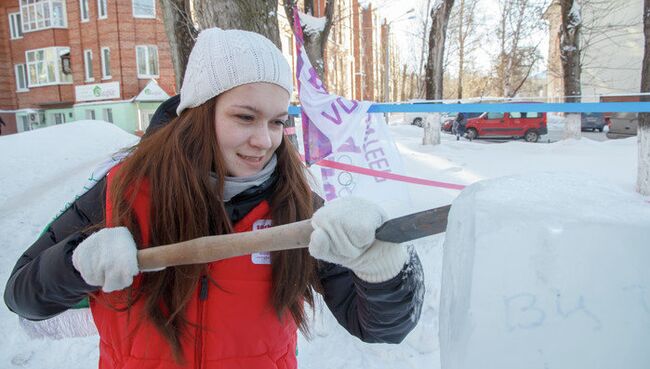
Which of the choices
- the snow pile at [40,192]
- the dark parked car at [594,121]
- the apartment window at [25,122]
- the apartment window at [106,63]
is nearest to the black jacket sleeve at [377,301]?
the snow pile at [40,192]

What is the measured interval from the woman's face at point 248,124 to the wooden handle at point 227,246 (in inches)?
11.6

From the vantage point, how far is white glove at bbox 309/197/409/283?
37.2 inches

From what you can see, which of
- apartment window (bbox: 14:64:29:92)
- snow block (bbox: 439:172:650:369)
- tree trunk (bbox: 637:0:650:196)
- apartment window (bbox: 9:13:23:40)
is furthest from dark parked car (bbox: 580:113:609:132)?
apartment window (bbox: 9:13:23:40)

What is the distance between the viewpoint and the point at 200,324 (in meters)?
1.19

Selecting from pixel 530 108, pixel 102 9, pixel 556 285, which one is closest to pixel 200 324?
pixel 556 285

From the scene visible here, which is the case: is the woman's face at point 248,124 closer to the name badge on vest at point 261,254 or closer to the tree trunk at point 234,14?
the name badge on vest at point 261,254

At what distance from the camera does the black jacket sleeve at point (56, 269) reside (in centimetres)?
112

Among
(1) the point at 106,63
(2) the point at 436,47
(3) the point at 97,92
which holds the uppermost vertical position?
(1) the point at 106,63

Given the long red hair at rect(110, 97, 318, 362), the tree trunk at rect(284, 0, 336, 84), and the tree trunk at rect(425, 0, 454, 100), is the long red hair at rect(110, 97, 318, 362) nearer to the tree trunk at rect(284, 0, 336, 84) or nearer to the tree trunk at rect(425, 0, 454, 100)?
the tree trunk at rect(284, 0, 336, 84)

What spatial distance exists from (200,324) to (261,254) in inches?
9.9

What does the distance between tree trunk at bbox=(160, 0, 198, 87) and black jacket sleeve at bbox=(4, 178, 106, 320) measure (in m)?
4.00

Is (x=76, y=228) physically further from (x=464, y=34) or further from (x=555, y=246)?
(x=464, y=34)

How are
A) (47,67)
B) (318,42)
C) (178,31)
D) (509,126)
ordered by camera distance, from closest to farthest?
(178,31), (318,42), (509,126), (47,67)

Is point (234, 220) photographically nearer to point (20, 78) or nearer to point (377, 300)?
point (377, 300)
